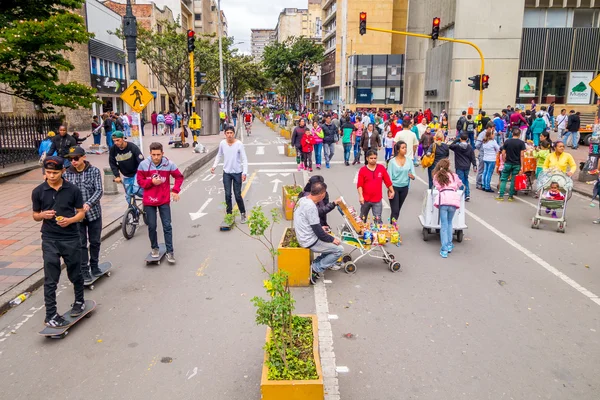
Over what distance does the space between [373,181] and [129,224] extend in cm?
461

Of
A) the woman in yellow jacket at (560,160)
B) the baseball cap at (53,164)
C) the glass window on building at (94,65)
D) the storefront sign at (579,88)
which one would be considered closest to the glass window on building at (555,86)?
the storefront sign at (579,88)

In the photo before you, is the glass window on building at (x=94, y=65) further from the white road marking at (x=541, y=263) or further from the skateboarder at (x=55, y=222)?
the skateboarder at (x=55, y=222)

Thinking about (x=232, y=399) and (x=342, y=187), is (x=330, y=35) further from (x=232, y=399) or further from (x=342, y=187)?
(x=232, y=399)

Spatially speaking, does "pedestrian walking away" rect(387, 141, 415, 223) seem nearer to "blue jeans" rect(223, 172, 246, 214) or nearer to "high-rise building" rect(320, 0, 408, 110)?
"blue jeans" rect(223, 172, 246, 214)

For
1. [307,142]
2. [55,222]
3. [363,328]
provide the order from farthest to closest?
1. [307,142]
2. [363,328]
3. [55,222]

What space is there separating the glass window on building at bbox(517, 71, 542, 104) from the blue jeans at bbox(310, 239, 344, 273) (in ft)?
116

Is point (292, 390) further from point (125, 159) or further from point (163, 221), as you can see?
point (125, 159)

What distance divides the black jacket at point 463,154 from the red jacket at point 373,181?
12.5ft

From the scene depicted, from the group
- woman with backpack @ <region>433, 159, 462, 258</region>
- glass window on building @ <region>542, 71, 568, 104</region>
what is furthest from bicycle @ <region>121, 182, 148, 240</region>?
glass window on building @ <region>542, 71, 568, 104</region>

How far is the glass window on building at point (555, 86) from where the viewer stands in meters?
36.2

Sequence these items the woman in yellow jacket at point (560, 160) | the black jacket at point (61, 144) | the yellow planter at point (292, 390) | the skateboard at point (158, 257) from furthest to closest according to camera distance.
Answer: the black jacket at point (61, 144) → the woman in yellow jacket at point (560, 160) → the skateboard at point (158, 257) → the yellow planter at point (292, 390)

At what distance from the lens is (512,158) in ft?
38.5

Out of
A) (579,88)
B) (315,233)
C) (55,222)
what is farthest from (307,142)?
(579,88)

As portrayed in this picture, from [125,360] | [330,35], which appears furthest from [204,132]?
[330,35]
